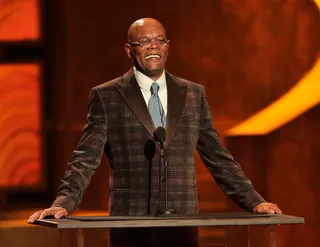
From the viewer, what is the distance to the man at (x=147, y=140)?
3.05 m

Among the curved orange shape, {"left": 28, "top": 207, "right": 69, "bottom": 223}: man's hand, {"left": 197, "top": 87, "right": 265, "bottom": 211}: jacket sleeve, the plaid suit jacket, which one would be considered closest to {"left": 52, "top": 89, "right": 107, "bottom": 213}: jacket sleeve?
the plaid suit jacket

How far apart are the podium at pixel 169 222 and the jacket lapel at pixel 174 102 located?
51 cm

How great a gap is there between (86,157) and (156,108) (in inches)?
12.5

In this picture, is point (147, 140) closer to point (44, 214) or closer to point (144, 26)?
point (144, 26)

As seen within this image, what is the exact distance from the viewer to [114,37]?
17.0ft

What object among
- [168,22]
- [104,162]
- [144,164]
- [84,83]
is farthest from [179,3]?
[144,164]

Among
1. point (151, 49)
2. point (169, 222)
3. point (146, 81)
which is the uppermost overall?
point (151, 49)

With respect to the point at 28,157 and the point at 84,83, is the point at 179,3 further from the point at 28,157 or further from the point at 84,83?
the point at 28,157

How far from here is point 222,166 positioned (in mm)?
3137

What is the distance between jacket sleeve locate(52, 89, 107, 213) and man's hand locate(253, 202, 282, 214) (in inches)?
24.3

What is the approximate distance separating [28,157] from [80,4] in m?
1.00

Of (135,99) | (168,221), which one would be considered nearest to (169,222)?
(168,221)

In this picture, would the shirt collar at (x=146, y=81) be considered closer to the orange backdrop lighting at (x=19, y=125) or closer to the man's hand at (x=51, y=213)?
the man's hand at (x=51, y=213)

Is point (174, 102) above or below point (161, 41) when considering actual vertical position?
below
